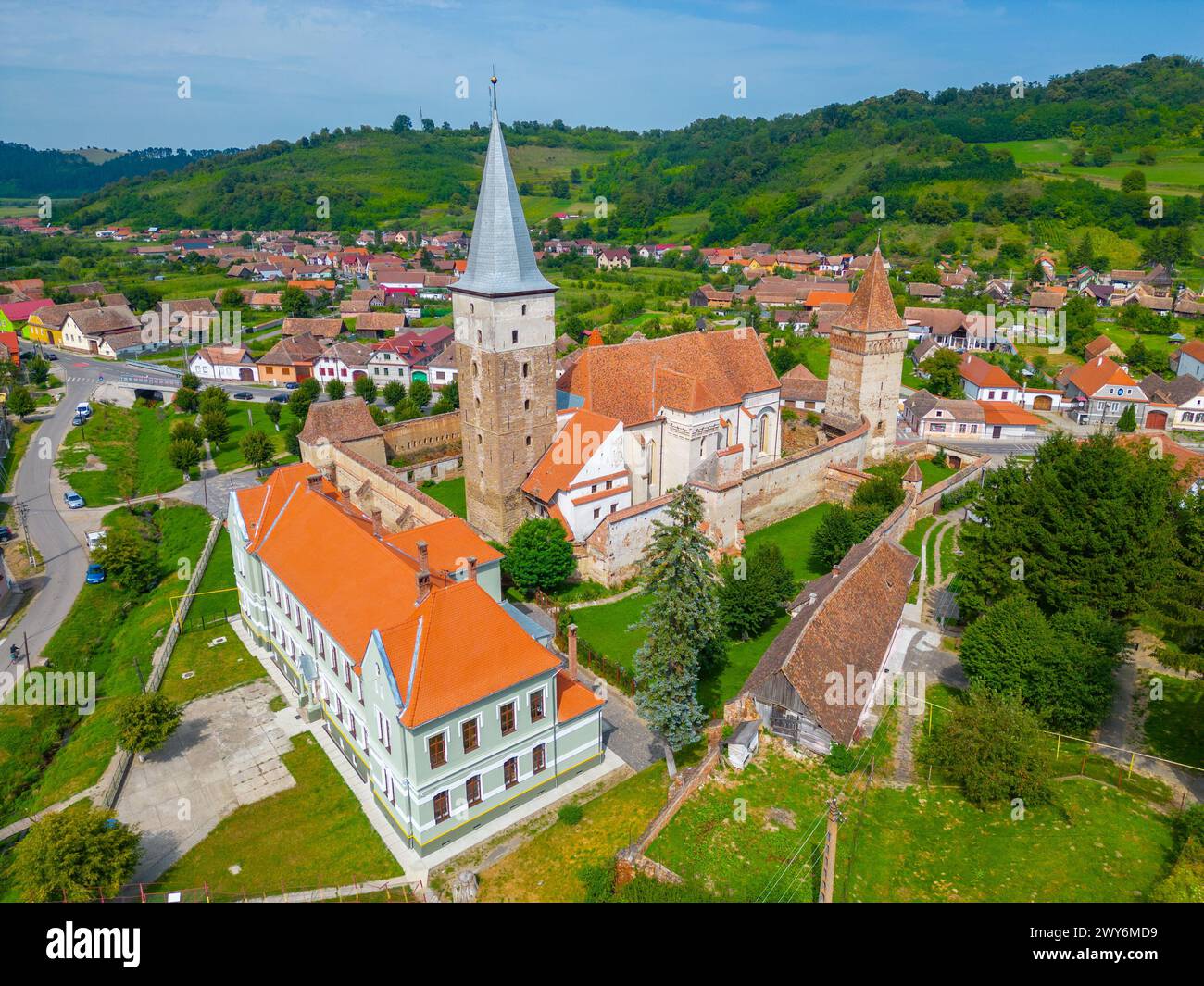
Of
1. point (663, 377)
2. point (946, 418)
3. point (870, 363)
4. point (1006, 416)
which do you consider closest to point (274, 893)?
point (663, 377)

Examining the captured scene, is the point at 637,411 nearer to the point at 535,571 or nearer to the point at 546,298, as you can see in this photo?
the point at 546,298

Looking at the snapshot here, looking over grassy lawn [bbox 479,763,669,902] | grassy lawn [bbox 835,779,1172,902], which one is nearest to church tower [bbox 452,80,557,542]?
grassy lawn [bbox 479,763,669,902]

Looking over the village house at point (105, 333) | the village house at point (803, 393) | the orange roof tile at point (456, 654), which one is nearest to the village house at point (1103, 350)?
the village house at point (803, 393)

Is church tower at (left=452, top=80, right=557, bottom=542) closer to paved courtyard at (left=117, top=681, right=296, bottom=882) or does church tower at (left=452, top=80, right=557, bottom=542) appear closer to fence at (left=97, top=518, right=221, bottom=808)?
fence at (left=97, top=518, right=221, bottom=808)

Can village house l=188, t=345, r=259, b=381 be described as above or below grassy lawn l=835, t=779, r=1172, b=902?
above
